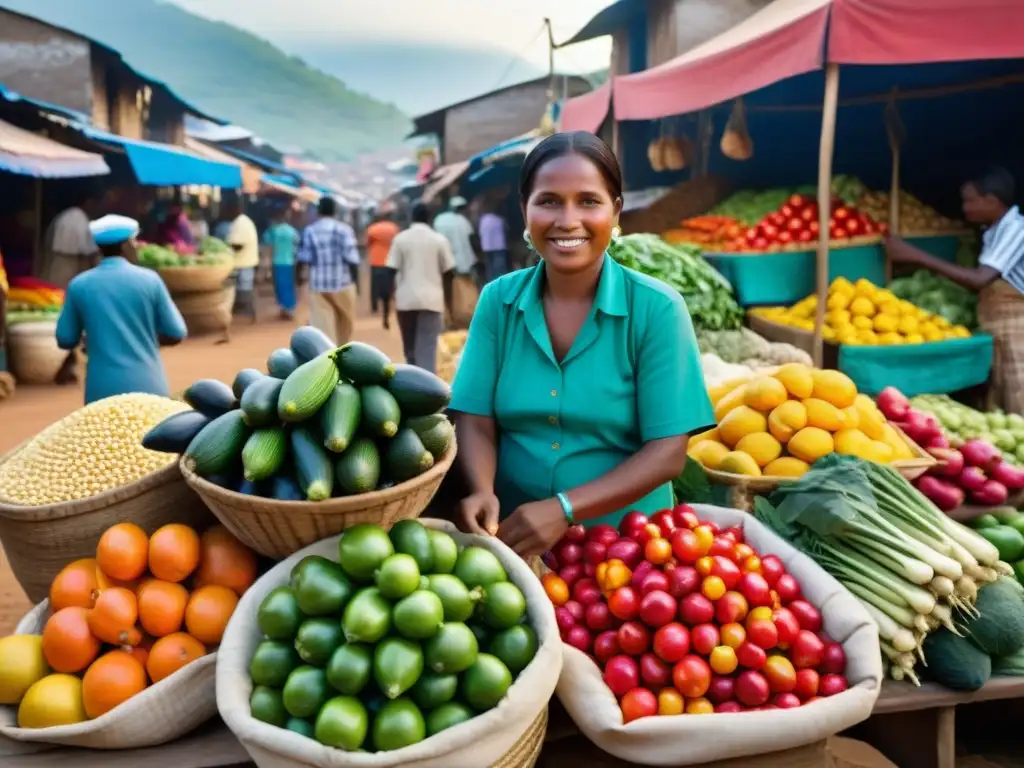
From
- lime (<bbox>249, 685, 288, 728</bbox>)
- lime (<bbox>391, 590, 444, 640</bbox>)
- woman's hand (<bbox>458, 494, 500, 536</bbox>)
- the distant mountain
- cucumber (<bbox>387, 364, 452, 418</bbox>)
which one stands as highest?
the distant mountain

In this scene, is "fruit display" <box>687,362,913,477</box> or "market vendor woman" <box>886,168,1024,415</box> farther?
"market vendor woman" <box>886,168,1024,415</box>

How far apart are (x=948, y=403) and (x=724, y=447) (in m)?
3.09

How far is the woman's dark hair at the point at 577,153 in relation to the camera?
81.4 inches

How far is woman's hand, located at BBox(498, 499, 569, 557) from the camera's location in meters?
1.98

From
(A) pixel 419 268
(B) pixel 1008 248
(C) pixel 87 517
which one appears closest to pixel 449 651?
(C) pixel 87 517

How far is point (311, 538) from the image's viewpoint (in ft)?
5.69

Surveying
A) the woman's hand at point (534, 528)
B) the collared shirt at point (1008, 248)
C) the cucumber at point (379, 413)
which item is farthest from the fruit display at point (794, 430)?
the collared shirt at point (1008, 248)

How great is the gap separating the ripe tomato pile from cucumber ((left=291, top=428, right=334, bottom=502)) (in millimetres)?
660

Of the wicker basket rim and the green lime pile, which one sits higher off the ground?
the wicker basket rim

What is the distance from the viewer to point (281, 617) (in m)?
1.59

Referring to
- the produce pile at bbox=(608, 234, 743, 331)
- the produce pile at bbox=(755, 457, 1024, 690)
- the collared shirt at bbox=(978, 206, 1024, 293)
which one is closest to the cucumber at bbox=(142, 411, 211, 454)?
the produce pile at bbox=(755, 457, 1024, 690)

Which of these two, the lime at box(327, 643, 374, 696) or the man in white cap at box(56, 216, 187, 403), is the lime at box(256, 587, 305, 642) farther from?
the man in white cap at box(56, 216, 187, 403)

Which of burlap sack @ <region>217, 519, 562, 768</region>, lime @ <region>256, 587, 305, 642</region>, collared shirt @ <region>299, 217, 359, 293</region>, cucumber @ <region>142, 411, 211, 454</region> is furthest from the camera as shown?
collared shirt @ <region>299, 217, 359, 293</region>

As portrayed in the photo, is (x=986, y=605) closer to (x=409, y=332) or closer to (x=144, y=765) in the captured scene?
(x=144, y=765)
